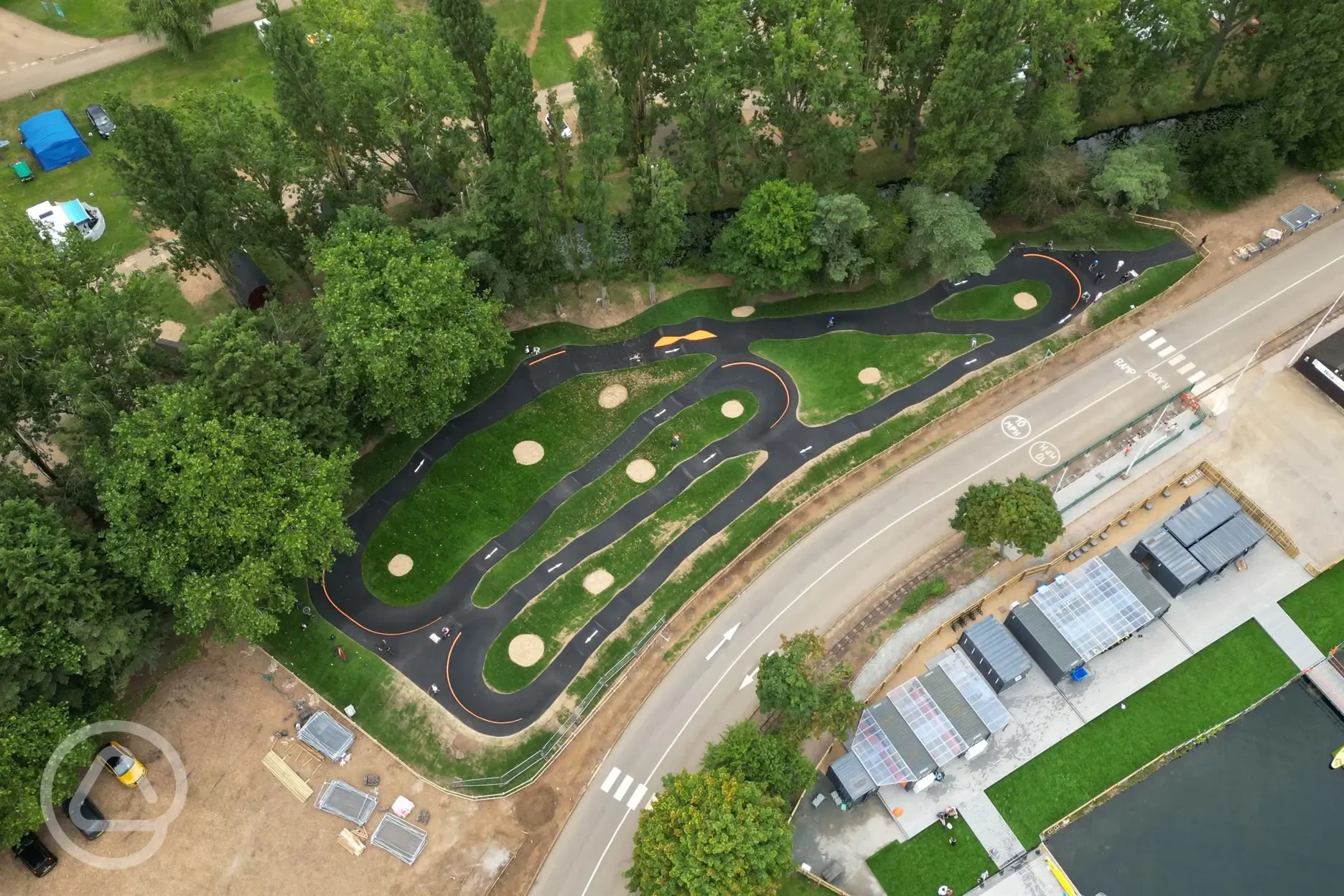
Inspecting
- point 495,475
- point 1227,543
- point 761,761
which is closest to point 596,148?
point 495,475

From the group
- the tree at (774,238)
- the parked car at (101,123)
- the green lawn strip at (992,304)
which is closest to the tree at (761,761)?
the tree at (774,238)

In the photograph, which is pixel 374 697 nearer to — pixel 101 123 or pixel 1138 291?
pixel 101 123

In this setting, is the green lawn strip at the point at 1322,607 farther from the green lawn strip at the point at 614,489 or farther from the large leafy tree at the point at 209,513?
the large leafy tree at the point at 209,513

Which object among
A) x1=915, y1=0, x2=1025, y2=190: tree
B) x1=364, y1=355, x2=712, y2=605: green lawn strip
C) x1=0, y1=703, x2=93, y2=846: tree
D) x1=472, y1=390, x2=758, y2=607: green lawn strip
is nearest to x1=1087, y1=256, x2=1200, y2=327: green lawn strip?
x1=915, y1=0, x2=1025, y2=190: tree

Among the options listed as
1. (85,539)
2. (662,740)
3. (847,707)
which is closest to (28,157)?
(85,539)

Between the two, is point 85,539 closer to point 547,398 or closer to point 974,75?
point 547,398
